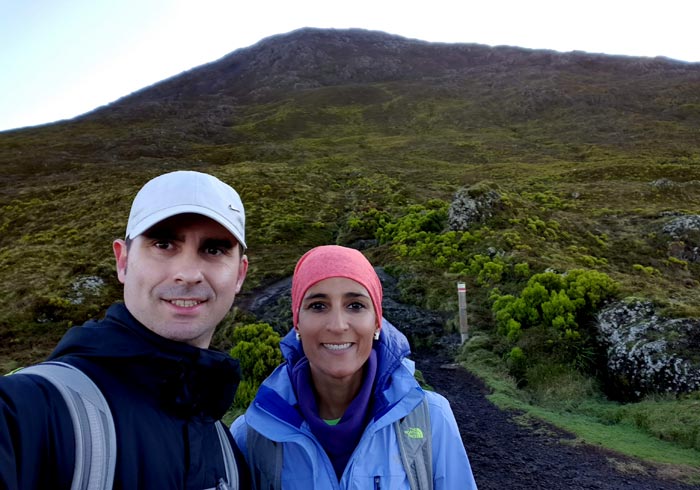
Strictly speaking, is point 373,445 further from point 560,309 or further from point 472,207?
point 472,207

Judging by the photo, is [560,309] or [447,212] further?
[447,212]

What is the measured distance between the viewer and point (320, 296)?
2949 millimetres

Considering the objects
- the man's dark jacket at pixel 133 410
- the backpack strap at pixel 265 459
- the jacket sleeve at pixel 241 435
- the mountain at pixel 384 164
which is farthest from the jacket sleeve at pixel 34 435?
the mountain at pixel 384 164

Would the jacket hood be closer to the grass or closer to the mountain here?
the grass

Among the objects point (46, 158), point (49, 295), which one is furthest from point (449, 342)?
point (46, 158)

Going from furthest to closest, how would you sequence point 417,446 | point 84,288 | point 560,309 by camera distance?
point 84,288 < point 560,309 < point 417,446

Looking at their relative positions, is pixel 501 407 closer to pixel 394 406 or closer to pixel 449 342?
pixel 449 342

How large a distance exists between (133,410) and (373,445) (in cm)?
133

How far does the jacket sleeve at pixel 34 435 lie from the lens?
4.42ft

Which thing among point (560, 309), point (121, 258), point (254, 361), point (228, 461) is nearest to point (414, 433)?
point (228, 461)

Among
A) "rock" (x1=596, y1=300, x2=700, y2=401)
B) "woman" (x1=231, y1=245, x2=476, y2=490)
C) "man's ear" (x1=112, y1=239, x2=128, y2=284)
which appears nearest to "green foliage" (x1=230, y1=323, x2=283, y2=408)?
"woman" (x1=231, y1=245, x2=476, y2=490)

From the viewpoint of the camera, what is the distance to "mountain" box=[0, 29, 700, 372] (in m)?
16.3

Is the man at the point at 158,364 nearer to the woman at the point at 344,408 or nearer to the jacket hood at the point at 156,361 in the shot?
the jacket hood at the point at 156,361

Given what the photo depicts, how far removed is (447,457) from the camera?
99.3 inches
